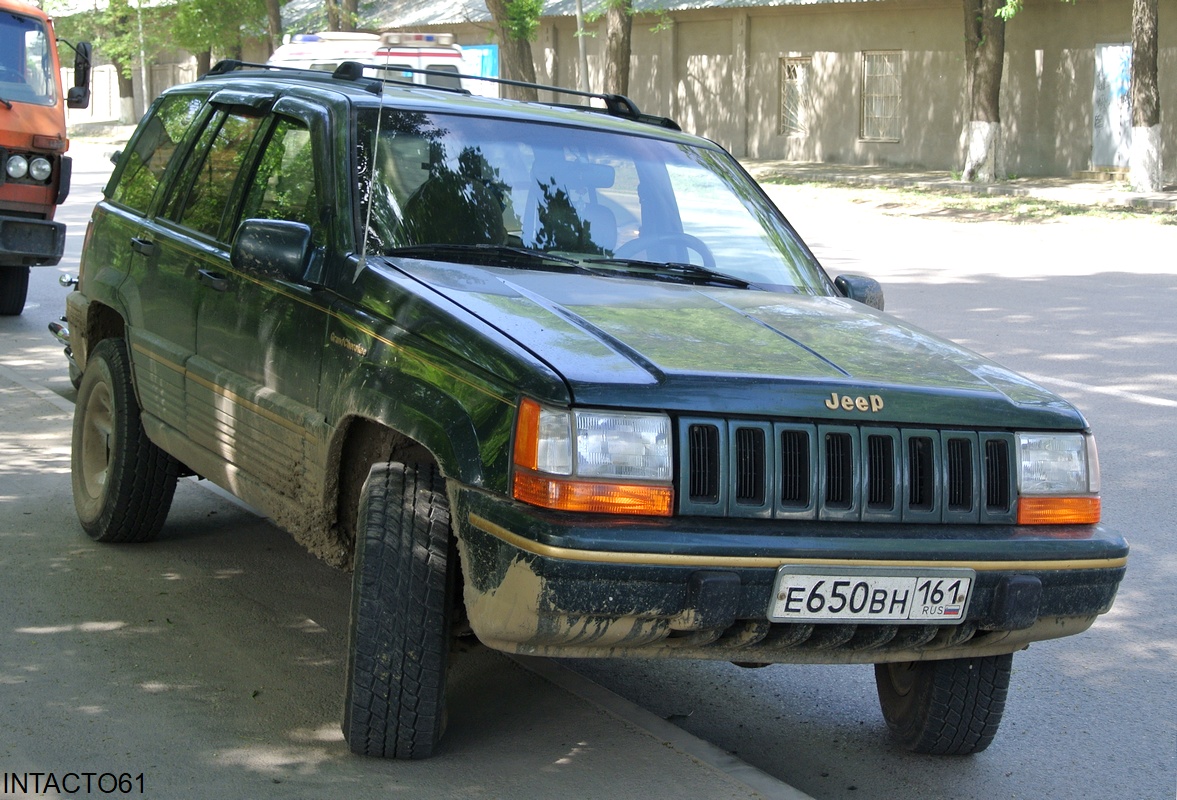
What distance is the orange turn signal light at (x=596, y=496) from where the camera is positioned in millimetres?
3449

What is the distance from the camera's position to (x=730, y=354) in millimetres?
3779

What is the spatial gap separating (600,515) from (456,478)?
1.33 ft

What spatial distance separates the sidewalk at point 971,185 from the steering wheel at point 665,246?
62.6 ft

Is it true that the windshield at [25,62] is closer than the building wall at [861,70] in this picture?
Yes

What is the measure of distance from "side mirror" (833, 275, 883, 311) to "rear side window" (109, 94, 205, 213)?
262cm

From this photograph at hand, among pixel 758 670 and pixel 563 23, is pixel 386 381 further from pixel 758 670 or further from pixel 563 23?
pixel 563 23

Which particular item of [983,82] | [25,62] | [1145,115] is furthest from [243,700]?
[983,82]

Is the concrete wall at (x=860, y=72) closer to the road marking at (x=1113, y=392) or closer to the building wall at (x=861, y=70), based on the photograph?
the building wall at (x=861, y=70)

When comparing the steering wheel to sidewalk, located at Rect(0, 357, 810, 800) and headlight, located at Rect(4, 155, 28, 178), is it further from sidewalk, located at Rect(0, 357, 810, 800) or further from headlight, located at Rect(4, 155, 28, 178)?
headlight, located at Rect(4, 155, 28, 178)

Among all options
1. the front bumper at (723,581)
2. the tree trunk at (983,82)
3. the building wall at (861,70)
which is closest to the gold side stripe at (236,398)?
the front bumper at (723,581)

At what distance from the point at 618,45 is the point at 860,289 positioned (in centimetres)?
2543

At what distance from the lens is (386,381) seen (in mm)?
3957

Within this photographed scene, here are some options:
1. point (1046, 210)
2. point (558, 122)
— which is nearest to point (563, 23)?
point (1046, 210)

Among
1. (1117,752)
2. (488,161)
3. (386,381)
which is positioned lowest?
(1117,752)
